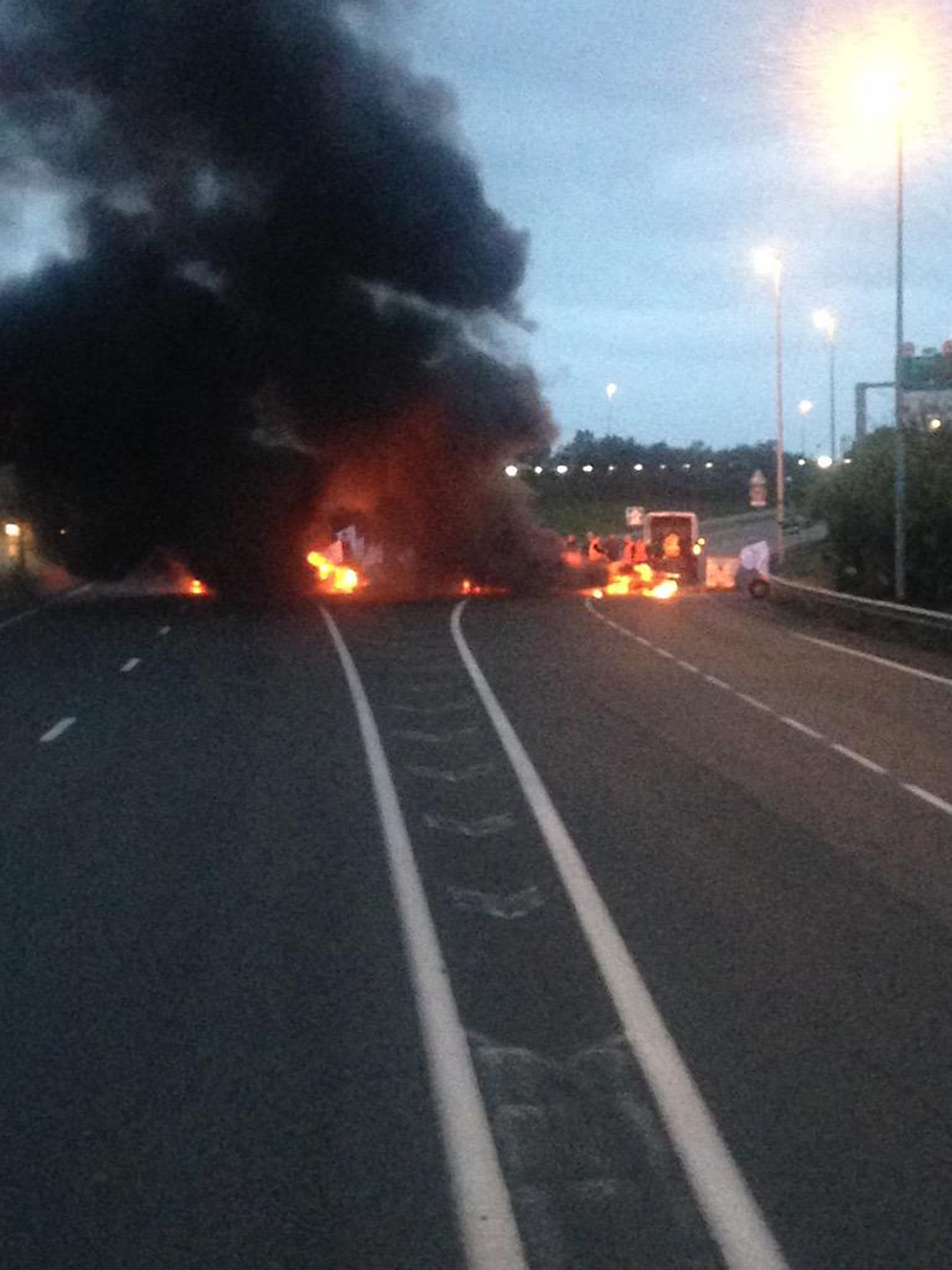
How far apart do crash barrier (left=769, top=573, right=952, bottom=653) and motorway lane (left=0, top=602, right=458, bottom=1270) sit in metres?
18.2

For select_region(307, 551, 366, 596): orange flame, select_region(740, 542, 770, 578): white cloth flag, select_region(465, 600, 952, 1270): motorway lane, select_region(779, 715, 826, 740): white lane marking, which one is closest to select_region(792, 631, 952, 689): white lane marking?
select_region(779, 715, 826, 740): white lane marking

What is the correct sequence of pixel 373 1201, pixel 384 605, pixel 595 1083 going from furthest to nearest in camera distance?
pixel 384 605, pixel 595 1083, pixel 373 1201

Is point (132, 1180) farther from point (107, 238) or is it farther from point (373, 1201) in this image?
point (107, 238)

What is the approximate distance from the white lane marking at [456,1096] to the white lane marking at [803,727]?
7625 millimetres

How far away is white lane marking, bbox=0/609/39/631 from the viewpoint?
4100 centimetres

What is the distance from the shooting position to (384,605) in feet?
153

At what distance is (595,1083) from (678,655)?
77.0 ft

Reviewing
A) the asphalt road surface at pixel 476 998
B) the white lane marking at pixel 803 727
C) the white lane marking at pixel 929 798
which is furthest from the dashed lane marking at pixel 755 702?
the white lane marking at pixel 929 798

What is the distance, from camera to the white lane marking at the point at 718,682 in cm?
2561

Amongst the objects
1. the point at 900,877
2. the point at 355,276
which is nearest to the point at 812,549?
the point at 355,276

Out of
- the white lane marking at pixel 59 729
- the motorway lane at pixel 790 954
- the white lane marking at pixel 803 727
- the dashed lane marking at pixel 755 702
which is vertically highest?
the motorway lane at pixel 790 954

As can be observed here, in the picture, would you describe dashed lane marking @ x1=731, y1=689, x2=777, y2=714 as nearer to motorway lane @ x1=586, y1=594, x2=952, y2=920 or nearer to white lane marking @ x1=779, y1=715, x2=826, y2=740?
motorway lane @ x1=586, y1=594, x2=952, y2=920

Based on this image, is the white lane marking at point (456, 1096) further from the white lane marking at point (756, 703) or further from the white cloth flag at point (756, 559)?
the white cloth flag at point (756, 559)

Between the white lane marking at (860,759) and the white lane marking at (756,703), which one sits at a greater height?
the white lane marking at (860,759)
